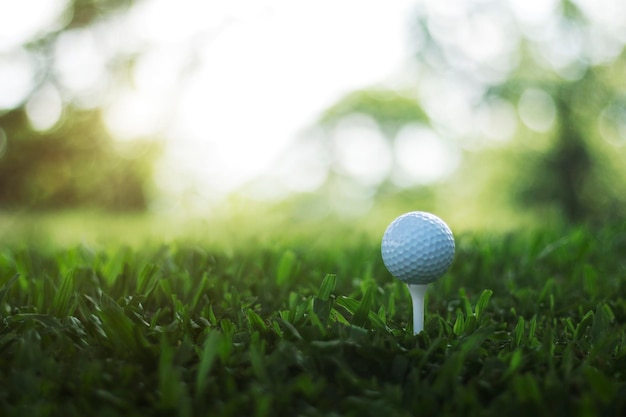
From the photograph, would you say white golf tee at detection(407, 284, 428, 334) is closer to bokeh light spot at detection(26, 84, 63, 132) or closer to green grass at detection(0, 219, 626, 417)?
green grass at detection(0, 219, 626, 417)

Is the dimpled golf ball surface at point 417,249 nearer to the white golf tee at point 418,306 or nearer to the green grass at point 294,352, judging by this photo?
the white golf tee at point 418,306

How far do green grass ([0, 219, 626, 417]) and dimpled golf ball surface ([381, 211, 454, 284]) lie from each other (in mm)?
152

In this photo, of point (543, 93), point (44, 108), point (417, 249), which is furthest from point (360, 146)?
point (417, 249)

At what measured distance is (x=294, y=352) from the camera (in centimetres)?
138

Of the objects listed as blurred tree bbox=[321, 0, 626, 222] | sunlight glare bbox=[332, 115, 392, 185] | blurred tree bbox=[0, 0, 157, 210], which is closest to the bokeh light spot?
blurred tree bbox=[0, 0, 157, 210]

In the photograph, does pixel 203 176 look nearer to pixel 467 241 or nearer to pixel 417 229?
pixel 467 241

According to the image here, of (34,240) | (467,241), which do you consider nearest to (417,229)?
(467,241)

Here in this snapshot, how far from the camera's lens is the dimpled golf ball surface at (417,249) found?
167 centimetres

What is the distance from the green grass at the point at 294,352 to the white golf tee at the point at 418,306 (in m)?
0.05

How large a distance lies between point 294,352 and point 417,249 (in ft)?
1.84

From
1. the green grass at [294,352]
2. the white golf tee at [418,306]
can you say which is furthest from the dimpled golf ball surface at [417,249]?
the green grass at [294,352]

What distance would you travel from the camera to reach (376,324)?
163cm

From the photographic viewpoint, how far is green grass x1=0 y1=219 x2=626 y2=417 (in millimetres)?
1216

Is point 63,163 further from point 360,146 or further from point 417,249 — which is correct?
point 360,146
